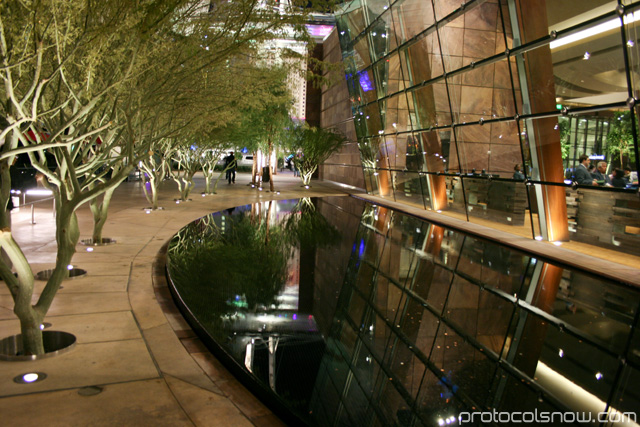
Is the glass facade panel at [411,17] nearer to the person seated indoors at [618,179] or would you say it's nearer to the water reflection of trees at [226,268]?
the person seated indoors at [618,179]

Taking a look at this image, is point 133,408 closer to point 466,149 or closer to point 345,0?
point 466,149

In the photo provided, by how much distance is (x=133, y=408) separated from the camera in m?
3.71

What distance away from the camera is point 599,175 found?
10.6m

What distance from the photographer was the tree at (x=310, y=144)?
3052 cm

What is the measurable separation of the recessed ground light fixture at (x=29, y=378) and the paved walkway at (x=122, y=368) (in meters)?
0.06

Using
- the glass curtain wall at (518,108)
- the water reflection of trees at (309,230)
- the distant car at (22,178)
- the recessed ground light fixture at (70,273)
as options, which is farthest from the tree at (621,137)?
the distant car at (22,178)

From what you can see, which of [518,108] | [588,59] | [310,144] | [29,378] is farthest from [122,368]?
[310,144]

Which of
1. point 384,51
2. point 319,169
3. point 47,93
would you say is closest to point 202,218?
point 47,93

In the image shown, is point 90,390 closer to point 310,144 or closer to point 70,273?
point 70,273

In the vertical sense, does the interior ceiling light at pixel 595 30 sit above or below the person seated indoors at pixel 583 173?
above

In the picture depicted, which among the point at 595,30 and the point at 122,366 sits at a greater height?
the point at 595,30

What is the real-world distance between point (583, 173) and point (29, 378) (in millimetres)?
10683

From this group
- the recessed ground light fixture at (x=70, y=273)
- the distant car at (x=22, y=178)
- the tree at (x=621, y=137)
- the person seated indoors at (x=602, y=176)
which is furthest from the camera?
the distant car at (x=22, y=178)

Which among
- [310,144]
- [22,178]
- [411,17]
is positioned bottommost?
[22,178]
